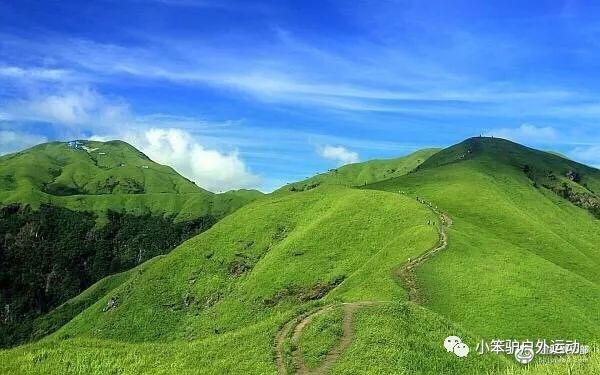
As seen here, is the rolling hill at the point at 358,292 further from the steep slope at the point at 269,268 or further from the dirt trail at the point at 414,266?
the steep slope at the point at 269,268

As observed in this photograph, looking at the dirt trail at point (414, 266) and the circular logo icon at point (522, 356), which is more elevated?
the dirt trail at point (414, 266)

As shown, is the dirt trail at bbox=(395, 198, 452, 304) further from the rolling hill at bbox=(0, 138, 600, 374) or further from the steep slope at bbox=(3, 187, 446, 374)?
the steep slope at bbox=(3, 187, 446, 374)

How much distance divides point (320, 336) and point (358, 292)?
3166 cm

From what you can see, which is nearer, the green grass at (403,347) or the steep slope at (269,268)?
the green grass at (403,347)

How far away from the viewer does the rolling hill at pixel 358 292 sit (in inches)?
1382

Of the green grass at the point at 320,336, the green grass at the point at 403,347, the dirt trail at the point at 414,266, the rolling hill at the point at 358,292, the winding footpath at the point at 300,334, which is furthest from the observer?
the dirt trail at the point at 414,266

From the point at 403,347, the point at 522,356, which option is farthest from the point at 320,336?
the point at 522,356

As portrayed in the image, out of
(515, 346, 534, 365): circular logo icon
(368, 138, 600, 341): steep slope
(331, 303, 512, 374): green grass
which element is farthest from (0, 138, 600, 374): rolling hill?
(515, 346, 534, 365): circular logo icon

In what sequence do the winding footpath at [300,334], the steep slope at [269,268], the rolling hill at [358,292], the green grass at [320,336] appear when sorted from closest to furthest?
1. the winding footpath at [300,334]
2. the rolling hill at [358,292]
3. the green grass at [320,336]
4. the steep slope at [269,268]

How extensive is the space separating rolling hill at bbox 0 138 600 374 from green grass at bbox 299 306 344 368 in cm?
14

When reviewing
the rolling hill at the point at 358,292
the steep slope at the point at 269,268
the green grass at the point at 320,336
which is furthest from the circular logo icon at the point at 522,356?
the steep slope at the point at 269,268

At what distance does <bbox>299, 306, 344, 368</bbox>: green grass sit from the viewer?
118ft

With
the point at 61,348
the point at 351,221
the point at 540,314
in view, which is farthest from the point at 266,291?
the point at 61,348

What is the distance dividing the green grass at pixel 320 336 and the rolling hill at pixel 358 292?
5.7 inches
